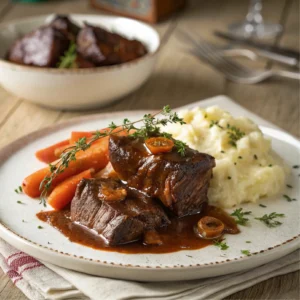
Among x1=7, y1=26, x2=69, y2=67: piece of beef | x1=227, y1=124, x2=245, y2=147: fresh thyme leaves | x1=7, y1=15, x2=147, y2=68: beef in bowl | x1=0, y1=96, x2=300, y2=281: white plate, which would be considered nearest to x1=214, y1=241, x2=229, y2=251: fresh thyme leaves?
x1=0, y1=96, x2=300, y2=281: white plate

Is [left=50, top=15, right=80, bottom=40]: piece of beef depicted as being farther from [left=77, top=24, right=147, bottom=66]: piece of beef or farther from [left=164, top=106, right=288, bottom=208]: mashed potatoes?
[left=164, top=106, right=288, bottom=208]: mashed potatoes

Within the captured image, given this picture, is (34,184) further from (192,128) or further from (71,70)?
(71,70)

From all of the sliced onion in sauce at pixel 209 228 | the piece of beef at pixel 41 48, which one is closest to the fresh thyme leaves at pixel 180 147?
the sliced onion in sauce at pixel 209 228

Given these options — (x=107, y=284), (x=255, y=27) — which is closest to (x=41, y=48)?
(x=107, y=284)

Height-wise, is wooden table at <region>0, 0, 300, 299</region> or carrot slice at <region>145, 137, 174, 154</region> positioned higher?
carrot slice at <region>145, 137, 174, 154</region>

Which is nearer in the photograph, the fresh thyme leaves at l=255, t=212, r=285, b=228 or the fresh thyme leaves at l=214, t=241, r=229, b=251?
the fresh thyme leaves at l=214, t=241, r=229, b=251

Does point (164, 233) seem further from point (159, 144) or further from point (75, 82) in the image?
point (75, 82)
